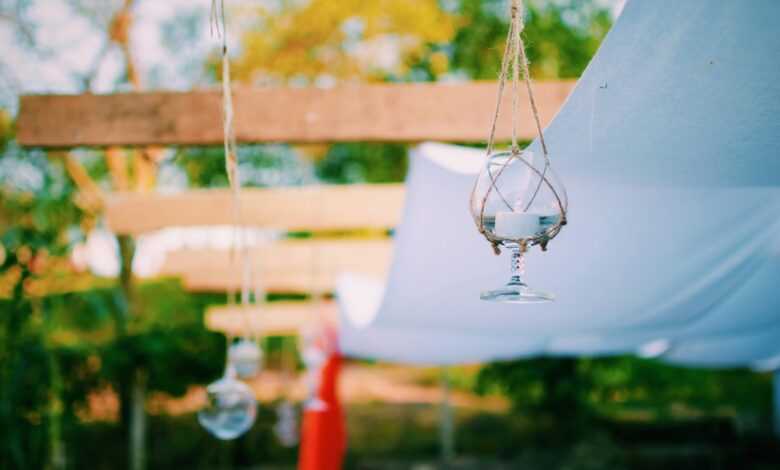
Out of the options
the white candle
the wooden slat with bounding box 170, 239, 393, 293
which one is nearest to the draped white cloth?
the white candle

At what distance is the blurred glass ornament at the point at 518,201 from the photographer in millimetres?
1241

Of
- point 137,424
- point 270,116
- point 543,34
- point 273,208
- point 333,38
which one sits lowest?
point 137,424

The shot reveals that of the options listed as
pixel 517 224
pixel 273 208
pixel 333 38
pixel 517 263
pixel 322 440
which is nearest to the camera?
pixel 517 224

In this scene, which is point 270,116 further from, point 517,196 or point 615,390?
point 615,390

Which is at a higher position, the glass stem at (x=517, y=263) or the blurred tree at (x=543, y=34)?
the blurred tree at (x=543, y=34)

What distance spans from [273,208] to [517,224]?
11.7 ft

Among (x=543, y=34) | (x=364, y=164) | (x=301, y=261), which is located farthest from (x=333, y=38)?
(x=301, y=261)

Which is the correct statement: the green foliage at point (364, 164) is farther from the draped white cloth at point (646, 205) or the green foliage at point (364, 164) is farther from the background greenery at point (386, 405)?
the draped white cloth at point (646, 205)

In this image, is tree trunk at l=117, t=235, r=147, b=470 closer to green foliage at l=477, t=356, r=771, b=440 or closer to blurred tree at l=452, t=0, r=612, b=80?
green foliage at l=477, t=356, r=771, b=440

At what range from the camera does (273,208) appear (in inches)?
184

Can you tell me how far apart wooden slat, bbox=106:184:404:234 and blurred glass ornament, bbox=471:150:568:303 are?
3470mm

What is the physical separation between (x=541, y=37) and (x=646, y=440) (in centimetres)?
429

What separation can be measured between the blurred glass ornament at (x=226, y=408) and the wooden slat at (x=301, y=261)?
3293 millimetres

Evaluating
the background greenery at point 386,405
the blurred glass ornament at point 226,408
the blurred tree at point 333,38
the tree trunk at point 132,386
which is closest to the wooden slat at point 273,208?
the background greenery at point 386,405
